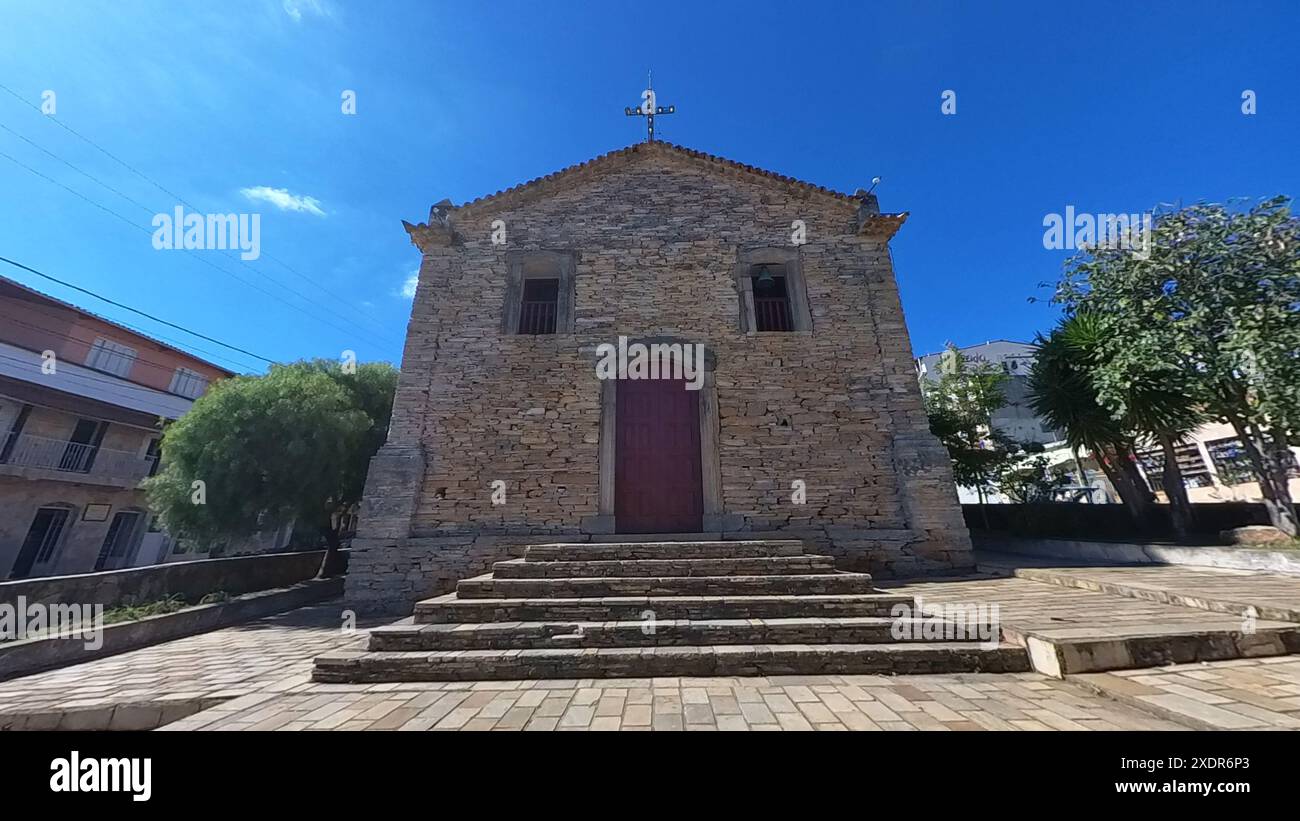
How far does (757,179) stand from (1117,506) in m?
12.2

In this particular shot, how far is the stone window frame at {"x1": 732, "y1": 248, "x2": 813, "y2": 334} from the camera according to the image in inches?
358

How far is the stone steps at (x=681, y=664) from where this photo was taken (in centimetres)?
379

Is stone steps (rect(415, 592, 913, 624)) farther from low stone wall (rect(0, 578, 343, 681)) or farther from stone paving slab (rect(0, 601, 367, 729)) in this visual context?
low stone wall (rect(0, 578, 343, 681))

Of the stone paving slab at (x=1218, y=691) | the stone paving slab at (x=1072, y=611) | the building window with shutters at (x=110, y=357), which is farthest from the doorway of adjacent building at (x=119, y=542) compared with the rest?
the stone paving slab at (x=1218, y=691)

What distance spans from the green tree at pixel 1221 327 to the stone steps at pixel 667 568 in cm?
838

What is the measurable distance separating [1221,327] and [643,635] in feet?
40.1

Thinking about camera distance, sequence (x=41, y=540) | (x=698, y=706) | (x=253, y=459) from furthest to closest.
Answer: (x=41, y=540), (x=253, y=459), (x=698, y=706)

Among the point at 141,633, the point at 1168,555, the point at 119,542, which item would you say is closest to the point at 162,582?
the point at 141,633

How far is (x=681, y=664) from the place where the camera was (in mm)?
3871

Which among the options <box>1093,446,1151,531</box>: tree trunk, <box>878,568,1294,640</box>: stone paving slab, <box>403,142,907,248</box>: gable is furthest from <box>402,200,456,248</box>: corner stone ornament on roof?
<box>1093,446,1151,531</box>: tree trunk

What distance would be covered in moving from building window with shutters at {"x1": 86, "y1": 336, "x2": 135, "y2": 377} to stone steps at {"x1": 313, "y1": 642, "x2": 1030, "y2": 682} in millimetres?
19915

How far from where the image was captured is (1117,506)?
1143 centimetres

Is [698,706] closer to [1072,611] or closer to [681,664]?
[681,664]

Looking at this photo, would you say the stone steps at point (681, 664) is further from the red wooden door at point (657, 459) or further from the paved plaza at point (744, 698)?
the red wooden door at point (657, 459)
